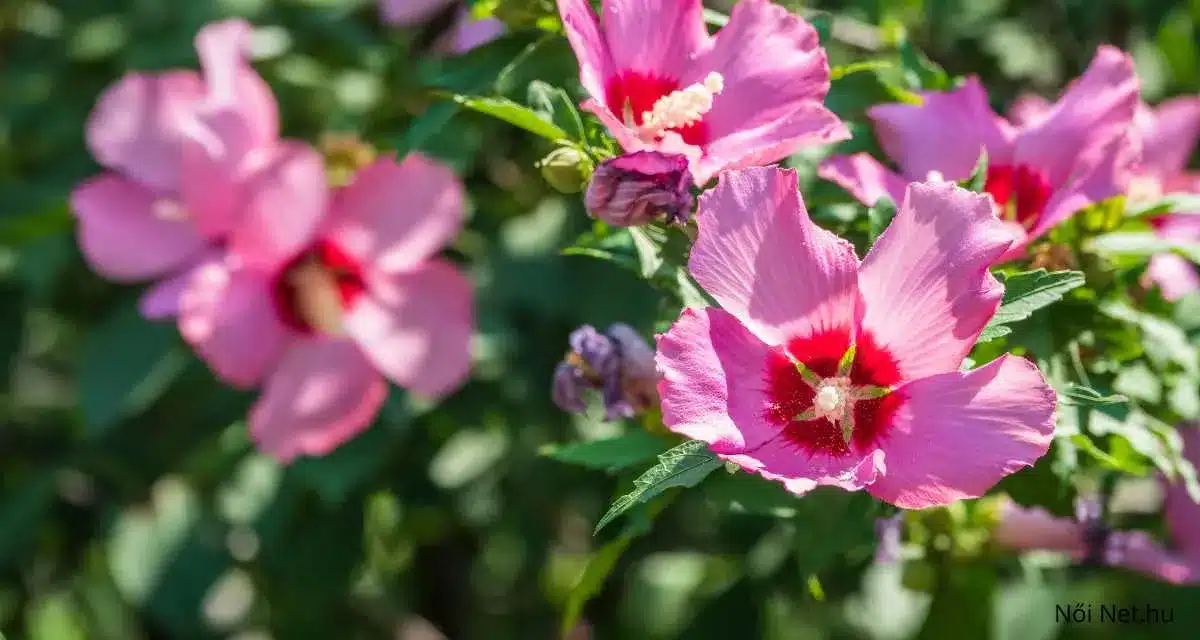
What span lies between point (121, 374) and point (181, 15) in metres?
0.61

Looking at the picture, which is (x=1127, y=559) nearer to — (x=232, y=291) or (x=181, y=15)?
(x=232, y=291)

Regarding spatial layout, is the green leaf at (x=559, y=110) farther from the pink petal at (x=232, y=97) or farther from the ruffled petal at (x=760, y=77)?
the pink petal at (x=232, y=97)

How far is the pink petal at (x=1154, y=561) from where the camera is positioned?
1328 millimetres

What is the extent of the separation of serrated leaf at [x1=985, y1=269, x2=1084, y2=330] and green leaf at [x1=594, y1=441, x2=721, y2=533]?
9.4 inches

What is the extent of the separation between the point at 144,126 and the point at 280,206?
0.92 feet

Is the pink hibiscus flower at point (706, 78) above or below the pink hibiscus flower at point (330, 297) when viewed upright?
above

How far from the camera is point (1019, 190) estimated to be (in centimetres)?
120

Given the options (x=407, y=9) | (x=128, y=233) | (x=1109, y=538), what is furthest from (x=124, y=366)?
(x=1109, y=538)

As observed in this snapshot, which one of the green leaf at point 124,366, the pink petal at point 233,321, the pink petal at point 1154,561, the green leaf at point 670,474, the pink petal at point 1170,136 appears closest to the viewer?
the green leaf at point 670,474

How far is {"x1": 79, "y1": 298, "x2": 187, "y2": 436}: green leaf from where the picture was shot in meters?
1.95

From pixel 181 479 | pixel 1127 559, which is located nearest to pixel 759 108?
pixel 1127 559

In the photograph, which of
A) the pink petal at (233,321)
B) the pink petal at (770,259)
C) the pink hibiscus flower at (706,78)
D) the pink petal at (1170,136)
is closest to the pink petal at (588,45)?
the pink hibiscus flower at (706,78)

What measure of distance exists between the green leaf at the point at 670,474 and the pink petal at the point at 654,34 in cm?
32

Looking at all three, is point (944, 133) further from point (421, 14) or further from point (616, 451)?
point (421, 14)
